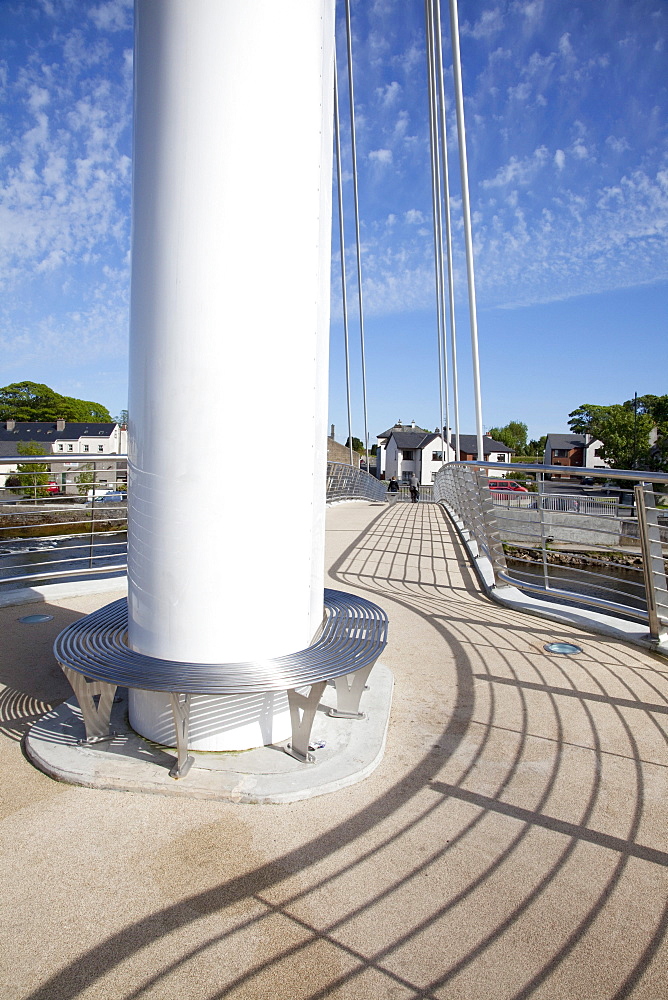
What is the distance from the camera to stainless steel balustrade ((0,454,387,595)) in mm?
5359

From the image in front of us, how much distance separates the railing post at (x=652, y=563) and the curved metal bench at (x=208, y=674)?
6.77ft

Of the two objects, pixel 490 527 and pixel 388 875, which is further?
pixel 490 527

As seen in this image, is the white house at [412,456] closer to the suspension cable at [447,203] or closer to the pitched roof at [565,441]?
the pitched roof at [565,441]

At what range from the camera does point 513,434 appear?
4830 inches

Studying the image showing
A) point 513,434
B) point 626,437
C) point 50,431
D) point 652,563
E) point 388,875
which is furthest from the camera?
point 513,434

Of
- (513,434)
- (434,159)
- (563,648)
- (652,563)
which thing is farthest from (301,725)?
(513,434)

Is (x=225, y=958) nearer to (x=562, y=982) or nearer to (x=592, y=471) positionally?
(x=562, y=982)

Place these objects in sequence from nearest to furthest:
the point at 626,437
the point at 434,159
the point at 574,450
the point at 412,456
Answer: the point at 434,159 < the point at 626,437 < the point at 412,456 < the point at 574,450

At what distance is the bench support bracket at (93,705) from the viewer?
262 centimetres

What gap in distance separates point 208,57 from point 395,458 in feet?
234

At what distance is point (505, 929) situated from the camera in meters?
1.72

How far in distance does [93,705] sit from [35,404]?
94523 mm

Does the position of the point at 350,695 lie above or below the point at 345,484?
below

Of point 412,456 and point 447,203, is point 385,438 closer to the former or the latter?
point 412,456
